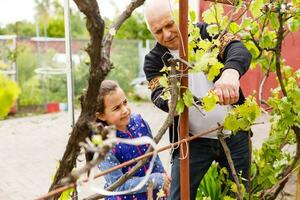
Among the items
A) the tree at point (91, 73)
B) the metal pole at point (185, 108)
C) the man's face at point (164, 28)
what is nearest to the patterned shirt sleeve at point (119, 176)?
the metal pole at point (185, 108)

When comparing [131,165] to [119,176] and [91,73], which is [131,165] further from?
[91,73]

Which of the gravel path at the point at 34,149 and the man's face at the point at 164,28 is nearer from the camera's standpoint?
the man's face at the point at 164,28

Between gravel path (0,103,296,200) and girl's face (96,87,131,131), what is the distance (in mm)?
1401

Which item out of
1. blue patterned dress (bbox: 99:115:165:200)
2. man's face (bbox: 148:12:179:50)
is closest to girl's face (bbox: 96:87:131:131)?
blue patterned dress (bbox: 99:115:165:200)

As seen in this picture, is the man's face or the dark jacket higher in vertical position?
the man's face

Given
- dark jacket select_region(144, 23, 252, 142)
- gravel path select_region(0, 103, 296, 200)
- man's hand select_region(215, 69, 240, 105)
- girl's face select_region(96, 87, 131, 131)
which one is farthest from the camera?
gravel path select_region(0, 103, 296, 200)

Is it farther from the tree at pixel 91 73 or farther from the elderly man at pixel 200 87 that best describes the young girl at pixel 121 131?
the tree at pixel 91 73

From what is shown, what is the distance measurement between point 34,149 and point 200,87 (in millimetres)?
5515

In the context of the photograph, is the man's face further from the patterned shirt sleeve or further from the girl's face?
the patterned shirt sleeve

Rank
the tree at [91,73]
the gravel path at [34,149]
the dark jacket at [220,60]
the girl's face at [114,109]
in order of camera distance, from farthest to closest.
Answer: the gravel path at [34,149] → the girl's face at [114,109] → the dark jacket at [220,60] → the tree at [91,73]

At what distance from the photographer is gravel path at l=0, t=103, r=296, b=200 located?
510cm

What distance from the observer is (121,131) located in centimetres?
212

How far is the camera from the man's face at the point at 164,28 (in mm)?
1839

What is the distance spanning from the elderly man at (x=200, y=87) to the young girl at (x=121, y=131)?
0.46 ft
